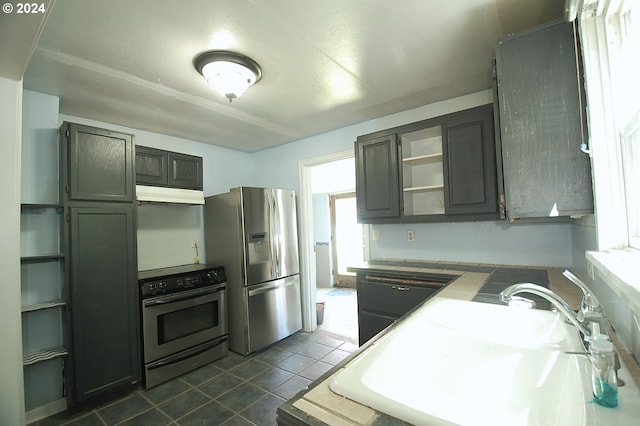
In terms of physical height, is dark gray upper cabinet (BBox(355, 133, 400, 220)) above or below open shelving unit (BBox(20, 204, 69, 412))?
above

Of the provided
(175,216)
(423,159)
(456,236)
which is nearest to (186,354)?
(175,216)

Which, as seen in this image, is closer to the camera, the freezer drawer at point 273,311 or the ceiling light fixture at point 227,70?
the ceiling light fixture at point 227,70

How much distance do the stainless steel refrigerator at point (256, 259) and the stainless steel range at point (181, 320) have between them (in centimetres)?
18

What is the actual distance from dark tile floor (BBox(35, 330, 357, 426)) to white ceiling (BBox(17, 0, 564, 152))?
2.42 m

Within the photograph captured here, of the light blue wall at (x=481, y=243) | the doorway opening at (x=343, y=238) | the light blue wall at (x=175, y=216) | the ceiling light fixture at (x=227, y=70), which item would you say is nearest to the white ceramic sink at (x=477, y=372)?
the light blue wall at (x=481, y=243)

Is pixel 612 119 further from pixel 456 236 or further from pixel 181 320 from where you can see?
pixel 181 320

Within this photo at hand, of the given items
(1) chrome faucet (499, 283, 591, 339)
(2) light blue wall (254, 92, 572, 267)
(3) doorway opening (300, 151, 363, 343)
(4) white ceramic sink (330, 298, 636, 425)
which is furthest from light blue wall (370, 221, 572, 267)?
(1) chrome faucet (499, 283, 591, 339)

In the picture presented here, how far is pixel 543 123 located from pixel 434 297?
1020 millimetres

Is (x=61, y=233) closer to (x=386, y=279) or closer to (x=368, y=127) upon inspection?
(x=386, y=279)

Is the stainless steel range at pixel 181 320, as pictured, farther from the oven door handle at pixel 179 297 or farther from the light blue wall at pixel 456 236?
the light blue wall at pixel 456 236

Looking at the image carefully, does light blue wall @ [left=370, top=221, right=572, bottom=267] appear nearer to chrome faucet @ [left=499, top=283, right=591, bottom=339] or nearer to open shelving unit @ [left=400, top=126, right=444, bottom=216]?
open shelving unit @ [left=400, top=126, right=444, bottom=216]

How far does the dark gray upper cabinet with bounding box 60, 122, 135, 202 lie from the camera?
A: 2070 mm

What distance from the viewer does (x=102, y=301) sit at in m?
2.17

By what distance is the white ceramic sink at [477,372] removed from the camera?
24.0 inches
